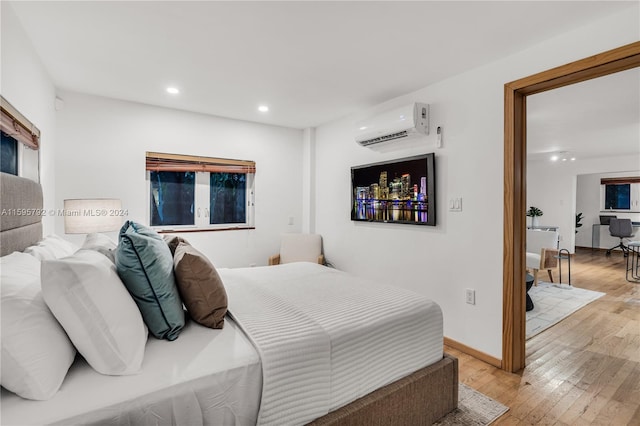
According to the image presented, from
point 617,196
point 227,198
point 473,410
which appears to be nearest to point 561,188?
point 617,196

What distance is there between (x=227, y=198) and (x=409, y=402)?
3.38 meters

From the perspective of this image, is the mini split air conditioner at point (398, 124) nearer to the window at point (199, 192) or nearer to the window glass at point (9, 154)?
the window at point (199, 192)

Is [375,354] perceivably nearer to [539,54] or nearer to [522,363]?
[522,363]

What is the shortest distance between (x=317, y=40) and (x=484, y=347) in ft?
9.06

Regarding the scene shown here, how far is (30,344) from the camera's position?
95cm

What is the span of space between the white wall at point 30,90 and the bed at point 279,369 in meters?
0.60

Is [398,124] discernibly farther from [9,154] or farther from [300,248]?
[9,154]

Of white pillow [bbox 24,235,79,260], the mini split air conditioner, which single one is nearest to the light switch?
the mini split air conditioner

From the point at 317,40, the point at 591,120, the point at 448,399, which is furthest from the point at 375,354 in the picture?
the point at 591,120

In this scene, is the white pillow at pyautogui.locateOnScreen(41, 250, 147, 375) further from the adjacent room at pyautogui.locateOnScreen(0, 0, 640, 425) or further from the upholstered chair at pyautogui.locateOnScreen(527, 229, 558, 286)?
the upholstered chair at pyautogui.locateOnScreen(527, 229, 558, 286)

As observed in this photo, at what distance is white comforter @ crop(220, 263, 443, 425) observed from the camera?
129cm

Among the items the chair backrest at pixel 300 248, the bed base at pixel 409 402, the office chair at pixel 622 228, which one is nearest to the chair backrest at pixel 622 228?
the office chair at pixel 622 228

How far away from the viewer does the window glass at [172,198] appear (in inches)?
149

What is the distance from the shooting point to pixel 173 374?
3.68 ft
